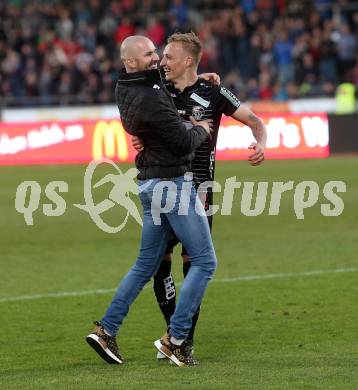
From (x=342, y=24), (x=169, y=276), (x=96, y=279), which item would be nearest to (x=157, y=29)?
(x=342, y=24)

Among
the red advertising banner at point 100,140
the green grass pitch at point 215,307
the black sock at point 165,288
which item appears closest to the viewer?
the green grass pitch at point 215,307

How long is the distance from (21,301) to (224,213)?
8.08m

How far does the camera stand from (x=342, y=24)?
3303cm

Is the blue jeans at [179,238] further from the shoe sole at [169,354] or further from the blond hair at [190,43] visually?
the blond hair at [190,43]

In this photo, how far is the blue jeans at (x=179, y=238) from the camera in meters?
7.66

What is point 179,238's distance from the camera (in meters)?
7.71

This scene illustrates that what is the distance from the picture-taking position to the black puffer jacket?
747cm

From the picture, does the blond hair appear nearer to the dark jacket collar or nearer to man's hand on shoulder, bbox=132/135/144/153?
the dark jacket collar

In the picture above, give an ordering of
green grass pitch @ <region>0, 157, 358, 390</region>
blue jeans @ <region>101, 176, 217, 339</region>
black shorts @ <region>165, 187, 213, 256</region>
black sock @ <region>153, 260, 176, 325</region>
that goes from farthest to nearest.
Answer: black sock @ <region>153, 260, 176, 325</region>, black shorts @ <region>165, 187, 213, 256</region>, blue jeans @ <region>101, 176, 217, 339</region>, green grass pitch @ <region>0, 157, 358, 390</region>

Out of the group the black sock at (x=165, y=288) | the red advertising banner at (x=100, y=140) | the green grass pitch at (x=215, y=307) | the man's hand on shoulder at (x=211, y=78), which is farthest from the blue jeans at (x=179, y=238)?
the red advertising banner at (x=100, y=140)

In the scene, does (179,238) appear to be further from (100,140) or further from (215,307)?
(100,140)

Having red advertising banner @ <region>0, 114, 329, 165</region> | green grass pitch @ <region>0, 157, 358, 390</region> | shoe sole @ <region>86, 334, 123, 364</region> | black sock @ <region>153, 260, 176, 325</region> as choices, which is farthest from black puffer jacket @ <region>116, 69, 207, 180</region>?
red advertising banner @ <region>0, 114, 329, 165</region>

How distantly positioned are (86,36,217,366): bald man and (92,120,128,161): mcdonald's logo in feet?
63.7

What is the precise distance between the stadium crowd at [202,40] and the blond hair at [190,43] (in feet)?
76.8
